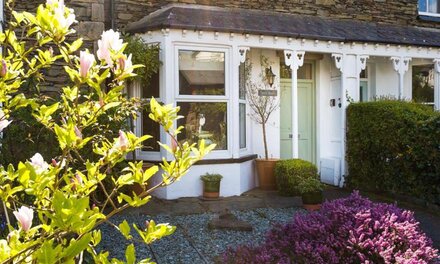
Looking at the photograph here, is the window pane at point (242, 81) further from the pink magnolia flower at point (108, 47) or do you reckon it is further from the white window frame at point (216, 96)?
the pink magnolia flower at point (108, 47)

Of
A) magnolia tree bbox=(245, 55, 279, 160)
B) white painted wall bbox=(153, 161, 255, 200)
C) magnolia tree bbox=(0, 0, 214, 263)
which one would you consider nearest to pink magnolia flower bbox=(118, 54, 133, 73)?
magnolia tree bbox=(0, 0, 214, 263)

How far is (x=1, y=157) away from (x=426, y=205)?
634 centimetres

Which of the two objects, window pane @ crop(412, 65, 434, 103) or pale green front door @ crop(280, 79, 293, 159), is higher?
window pane @ crop(412, 65, 434, 103)

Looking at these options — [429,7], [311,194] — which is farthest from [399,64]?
[311,194]

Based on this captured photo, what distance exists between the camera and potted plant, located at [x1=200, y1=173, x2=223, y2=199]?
24.6 ft

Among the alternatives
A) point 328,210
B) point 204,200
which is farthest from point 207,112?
point 328,210

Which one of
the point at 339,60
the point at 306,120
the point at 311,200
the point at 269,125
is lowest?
the point at 311,200

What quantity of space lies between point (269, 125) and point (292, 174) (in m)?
1.72

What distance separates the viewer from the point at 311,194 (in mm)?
6965

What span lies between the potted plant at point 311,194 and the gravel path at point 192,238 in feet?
1.38

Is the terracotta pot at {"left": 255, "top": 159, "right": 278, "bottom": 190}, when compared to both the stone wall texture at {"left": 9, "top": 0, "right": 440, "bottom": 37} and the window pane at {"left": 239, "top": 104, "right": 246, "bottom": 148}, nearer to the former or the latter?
the window pane at {"left": 239, "top": 104, "right": 246, "bottom": 148}

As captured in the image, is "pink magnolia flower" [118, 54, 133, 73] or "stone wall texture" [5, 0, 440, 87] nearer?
"pink magnolia flower" [118, 54, 133, 73]

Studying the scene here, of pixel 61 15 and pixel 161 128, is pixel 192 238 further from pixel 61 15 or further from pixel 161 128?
pixel 61 15

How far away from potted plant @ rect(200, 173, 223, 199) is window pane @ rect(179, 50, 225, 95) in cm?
150
